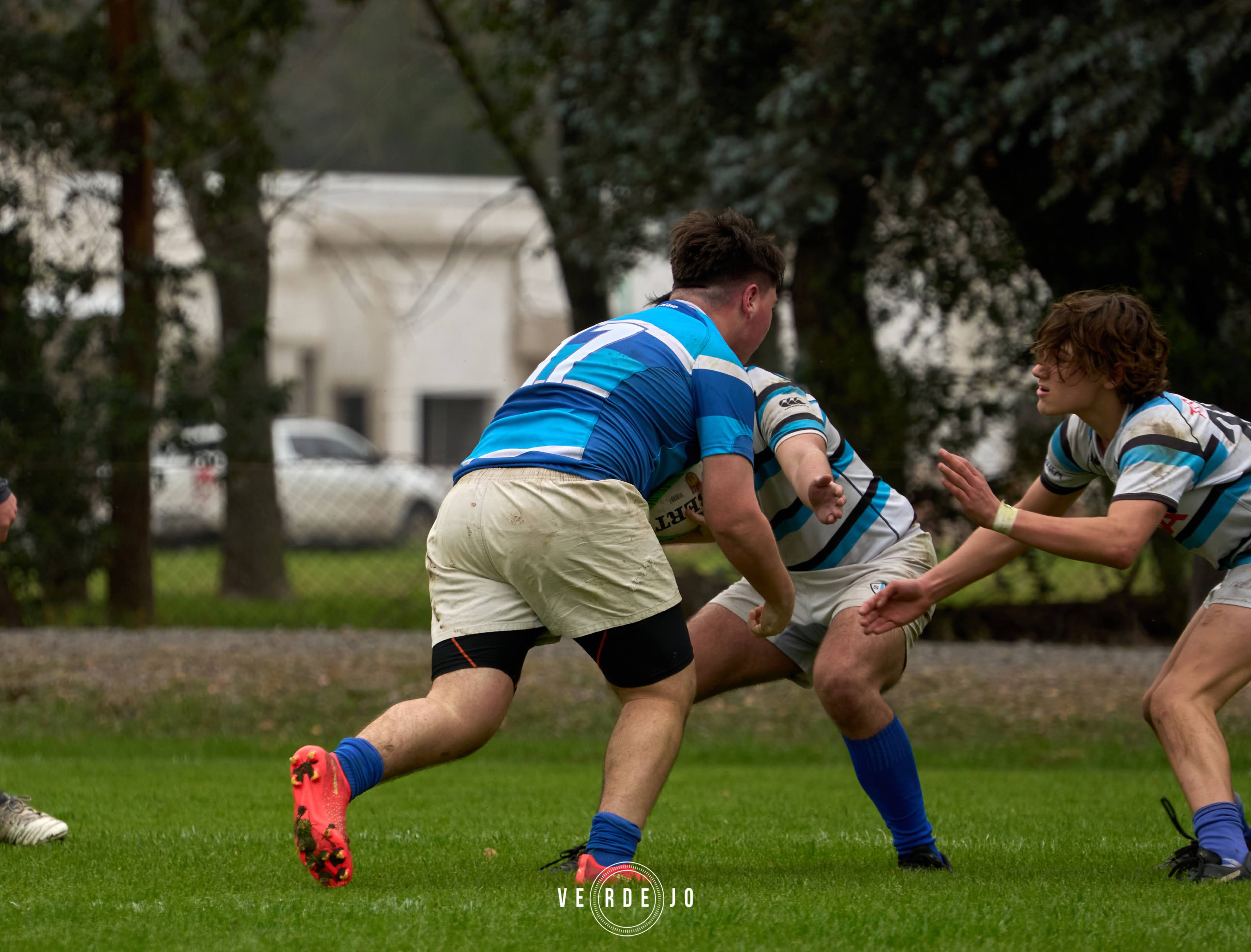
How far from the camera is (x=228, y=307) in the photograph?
53.7 feet

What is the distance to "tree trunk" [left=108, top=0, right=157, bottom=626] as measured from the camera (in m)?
12.7

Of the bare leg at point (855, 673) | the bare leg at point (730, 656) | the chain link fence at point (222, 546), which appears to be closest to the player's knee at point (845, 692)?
the bare leg at point (855, 673)

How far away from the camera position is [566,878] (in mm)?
4320

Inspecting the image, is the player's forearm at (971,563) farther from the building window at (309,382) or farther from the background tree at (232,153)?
the building window at (309,382)

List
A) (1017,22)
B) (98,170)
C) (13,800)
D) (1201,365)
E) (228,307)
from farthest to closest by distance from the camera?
(228,307)
(98,170)
(1201,365)
(1017,22)
(13,800)

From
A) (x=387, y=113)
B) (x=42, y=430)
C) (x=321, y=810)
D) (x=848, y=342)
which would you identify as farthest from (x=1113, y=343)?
(x=387, y=113)

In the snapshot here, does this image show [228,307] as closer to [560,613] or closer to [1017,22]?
[1017,22]

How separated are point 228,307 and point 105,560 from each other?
438 cm

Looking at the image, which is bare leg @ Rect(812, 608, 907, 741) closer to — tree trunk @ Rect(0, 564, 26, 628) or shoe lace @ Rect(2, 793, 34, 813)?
shoe lace @ Rect(2, 793, 34, 813)

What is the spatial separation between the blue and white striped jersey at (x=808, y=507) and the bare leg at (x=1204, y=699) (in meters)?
0.93

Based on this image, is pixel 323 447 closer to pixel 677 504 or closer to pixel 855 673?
pixel 677 504

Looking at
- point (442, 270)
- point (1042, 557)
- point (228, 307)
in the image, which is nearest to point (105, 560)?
point (228, 307)

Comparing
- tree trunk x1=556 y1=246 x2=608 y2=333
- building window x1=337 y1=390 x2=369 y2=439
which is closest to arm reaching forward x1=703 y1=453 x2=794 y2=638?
tree trunk x1=556 y1=246 x2=608 y2=333

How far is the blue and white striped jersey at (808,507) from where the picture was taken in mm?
4637
